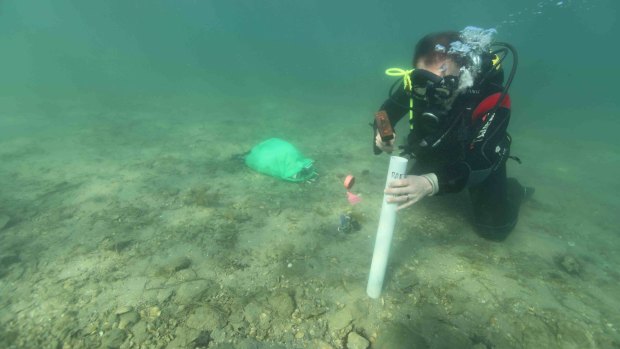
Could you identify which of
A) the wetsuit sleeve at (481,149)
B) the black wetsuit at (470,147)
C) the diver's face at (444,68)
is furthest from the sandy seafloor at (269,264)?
the diver's face at (444,68)

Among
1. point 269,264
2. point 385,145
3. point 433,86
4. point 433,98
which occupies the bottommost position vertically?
point 269,264

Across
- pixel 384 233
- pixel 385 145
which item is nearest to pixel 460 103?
pixel 385 145

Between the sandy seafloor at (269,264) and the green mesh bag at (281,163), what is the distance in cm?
17

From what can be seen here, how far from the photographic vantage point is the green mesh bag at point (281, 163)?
5.36 metres

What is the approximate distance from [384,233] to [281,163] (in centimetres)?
316

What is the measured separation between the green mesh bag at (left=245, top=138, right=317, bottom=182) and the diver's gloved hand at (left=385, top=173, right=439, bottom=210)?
121 inches

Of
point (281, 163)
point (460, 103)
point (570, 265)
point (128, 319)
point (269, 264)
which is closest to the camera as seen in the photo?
point (128, 319)

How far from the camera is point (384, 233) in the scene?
8.14ft

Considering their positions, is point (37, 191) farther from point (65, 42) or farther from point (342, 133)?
point (65, 42)

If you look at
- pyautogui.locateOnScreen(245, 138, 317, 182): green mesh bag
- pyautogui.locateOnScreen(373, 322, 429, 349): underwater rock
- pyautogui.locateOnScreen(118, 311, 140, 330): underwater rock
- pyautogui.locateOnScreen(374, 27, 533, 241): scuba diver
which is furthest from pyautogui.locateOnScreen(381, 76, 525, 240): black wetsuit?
pyautogui.locateOnScreen(118, 311, 140, 330): underwater rock

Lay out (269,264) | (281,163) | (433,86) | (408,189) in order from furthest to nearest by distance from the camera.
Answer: (281,163) → (269,264) → (433,86) → (408,189)

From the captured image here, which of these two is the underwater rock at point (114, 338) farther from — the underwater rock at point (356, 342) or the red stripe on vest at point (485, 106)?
the red stripe on vest at point (485, 106)

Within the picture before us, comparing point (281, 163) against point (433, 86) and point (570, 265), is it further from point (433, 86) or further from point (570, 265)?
point (570, 265)

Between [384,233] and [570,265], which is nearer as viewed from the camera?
[384,233]
